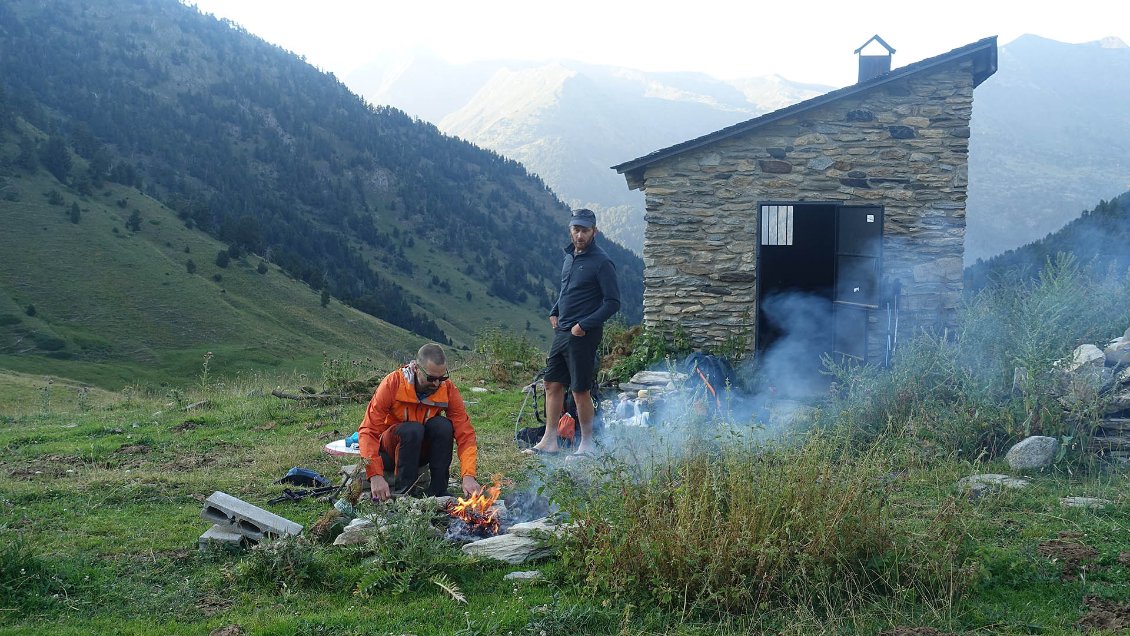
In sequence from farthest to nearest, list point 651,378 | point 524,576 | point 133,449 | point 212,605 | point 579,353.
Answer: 1. point 651,378
2. point 133,449
3. point 579,353
4. point 524,576
5. point 212,605

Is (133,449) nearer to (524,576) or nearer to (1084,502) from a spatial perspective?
(524,576)

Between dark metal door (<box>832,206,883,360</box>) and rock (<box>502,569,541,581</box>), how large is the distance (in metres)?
6.93

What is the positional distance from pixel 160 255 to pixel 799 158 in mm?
32850

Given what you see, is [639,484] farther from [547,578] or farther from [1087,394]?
[1087,394]

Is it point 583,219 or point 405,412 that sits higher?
point 583,219

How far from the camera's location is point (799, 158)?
10.9 metres

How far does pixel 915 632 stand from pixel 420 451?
3.40 meters

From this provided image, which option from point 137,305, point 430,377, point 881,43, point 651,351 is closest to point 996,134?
point 137,305

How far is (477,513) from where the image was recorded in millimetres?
5504

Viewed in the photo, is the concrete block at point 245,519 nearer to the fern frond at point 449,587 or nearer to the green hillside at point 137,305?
the fern frond at point 449,587

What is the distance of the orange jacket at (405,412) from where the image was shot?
5.78m

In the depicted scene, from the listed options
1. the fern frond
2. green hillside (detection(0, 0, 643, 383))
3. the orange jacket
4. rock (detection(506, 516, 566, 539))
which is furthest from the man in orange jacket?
green hillside (detection(0, 0, 643, 383))

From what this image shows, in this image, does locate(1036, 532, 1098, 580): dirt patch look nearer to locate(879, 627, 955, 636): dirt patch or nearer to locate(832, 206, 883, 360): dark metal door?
locate(879, 627, 955, 636): dirt patch

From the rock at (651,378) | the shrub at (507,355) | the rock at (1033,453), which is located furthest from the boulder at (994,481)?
the shrub at (507,355)
